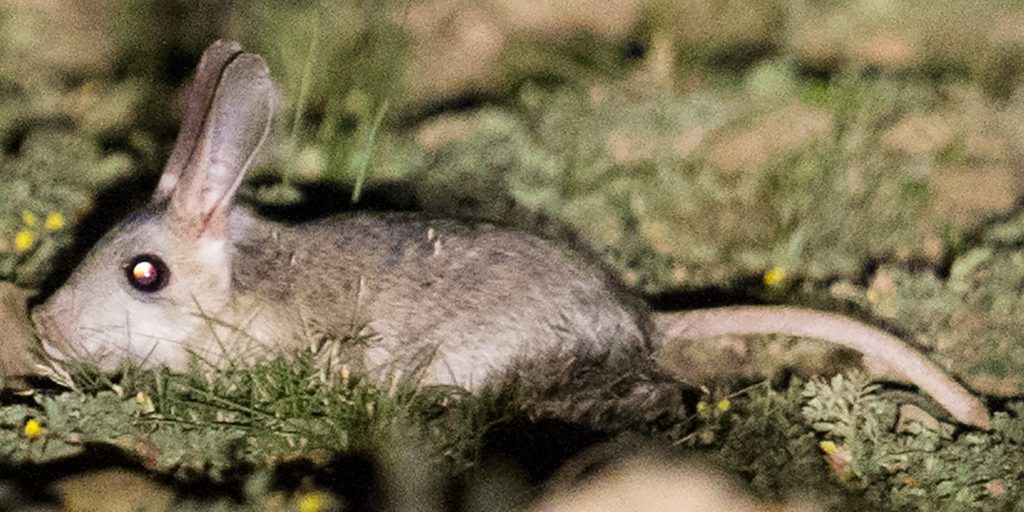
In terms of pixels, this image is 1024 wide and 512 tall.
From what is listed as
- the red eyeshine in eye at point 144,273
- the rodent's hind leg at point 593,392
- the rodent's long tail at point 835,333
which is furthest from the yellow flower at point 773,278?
the red eyeshine in eye at point 144,273

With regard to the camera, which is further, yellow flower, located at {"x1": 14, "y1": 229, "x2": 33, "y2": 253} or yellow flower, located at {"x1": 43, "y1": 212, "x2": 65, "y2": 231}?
yellow flower, located at {"x1": 43, "y1": 212, "x2": 65, "y2": 231}

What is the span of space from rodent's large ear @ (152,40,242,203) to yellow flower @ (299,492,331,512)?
4.17 ft

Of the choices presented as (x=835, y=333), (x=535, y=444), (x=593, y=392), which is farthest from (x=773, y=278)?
(x=535, y=444)

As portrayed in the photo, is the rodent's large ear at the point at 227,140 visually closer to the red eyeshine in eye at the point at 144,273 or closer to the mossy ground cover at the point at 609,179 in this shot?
the red eyeshine in eye at the point at 144,273

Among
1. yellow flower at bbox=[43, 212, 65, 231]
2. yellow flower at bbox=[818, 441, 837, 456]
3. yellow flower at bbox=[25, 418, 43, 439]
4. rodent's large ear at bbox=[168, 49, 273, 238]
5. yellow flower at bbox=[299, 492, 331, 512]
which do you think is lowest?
yellow flower at bbox=[818, 441, 837, 456]

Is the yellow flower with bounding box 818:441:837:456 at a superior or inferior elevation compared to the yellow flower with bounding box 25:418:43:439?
inferior

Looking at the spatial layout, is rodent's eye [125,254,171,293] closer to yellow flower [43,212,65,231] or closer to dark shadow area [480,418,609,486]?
yellow flower [43,212,65,231]

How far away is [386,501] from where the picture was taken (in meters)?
3.18

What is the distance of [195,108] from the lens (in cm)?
392

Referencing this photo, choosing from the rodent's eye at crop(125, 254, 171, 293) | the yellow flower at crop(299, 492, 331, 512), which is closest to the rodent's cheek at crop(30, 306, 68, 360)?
the rodent's eye at crop(125, 254, 171, 293)

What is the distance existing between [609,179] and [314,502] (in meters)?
2.67

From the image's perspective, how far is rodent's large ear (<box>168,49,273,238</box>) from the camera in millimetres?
3555

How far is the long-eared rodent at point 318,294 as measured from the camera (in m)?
3.73

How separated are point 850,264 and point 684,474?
88.2 inches
